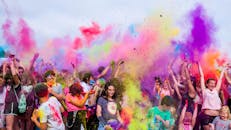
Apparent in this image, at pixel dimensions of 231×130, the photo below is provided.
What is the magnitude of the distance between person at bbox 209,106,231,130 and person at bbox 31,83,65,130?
3138 millimetres

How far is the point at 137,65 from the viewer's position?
1381 cm

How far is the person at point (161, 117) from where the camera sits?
9.19m

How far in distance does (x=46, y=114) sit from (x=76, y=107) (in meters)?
1.52

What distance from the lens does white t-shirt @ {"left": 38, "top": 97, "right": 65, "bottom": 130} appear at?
797cm

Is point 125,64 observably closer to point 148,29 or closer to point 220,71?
point 148,29

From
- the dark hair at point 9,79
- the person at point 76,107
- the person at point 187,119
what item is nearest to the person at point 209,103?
the person at point 187,119

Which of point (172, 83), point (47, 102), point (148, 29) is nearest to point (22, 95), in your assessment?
point (47, 102)

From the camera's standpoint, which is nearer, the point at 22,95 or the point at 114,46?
the point at 22,95

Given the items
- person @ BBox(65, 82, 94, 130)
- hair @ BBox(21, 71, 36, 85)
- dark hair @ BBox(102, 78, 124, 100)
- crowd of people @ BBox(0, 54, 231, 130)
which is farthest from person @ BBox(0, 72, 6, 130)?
dark hair @ BBox(102, 78, 124, 100)

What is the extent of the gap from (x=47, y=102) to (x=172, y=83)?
13.5 ft

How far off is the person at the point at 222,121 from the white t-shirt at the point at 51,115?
10.3ft

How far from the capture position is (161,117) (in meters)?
9.20

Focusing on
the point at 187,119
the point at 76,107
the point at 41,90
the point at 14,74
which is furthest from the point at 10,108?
the point at 187,119

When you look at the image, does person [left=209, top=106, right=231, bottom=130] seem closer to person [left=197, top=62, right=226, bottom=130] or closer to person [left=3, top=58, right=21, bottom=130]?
person [left=197, top=62, right=226, bottom=130]
